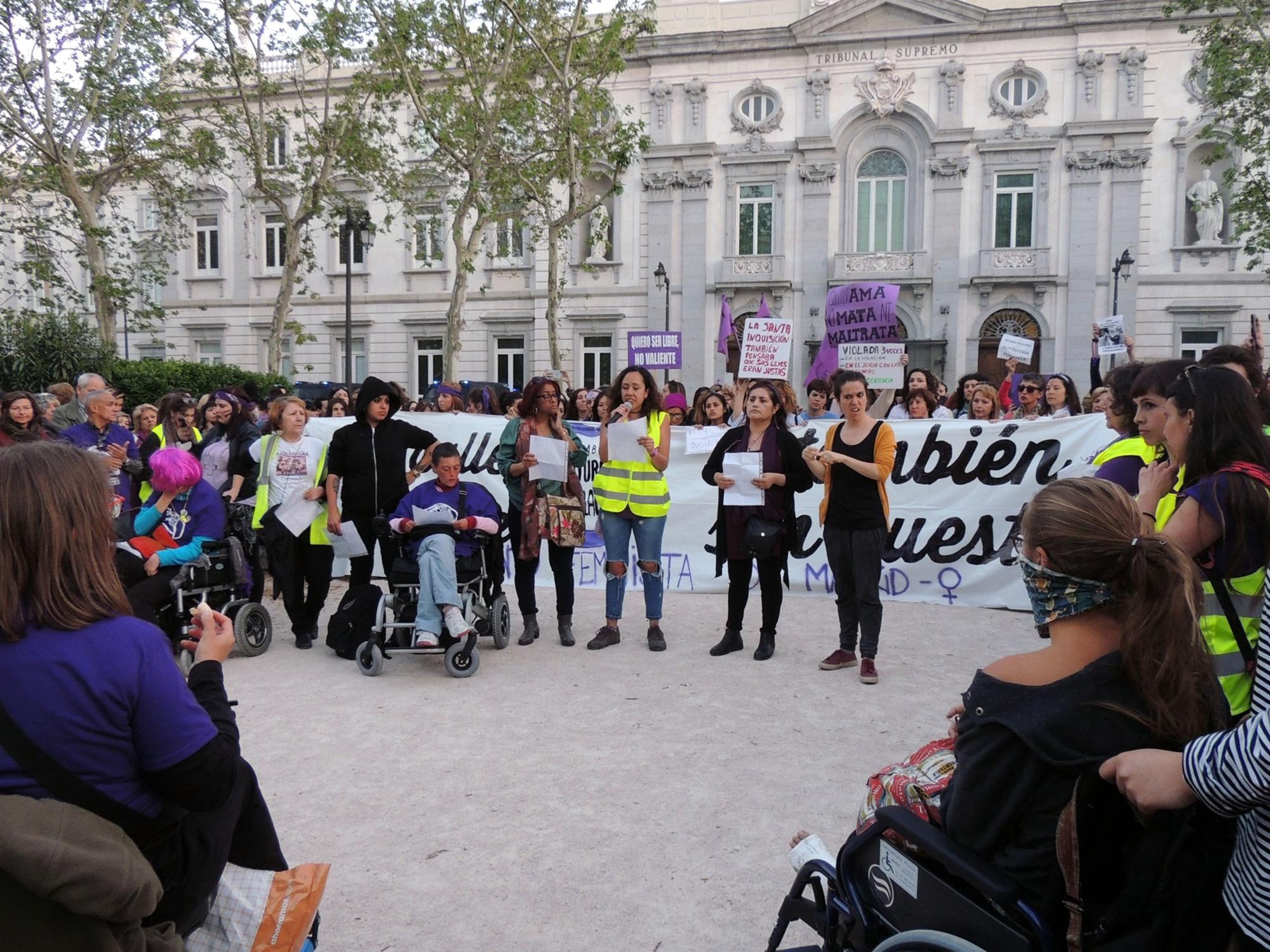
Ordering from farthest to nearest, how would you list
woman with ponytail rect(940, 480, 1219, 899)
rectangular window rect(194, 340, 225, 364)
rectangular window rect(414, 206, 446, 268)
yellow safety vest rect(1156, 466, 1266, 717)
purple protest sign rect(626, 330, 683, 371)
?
1. rectangular window rect(194, 340, 225, 364)
2. rectangular window rect(414, 206, 446, 268)
3. purple protest sign rect(626, 330, 683, 371)
4. yellow safety vest rect(1156, 466, 1266, 717)
5. woman with ponytail rect(940, 480, 1219, 899)

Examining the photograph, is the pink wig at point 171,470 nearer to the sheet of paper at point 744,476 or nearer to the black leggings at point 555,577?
the black leggings at point 555,577

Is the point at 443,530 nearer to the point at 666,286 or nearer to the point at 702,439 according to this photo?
the point at 702,439

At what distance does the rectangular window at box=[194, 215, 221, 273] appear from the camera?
3178 centimetres

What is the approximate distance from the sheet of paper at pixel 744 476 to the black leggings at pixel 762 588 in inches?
16.1

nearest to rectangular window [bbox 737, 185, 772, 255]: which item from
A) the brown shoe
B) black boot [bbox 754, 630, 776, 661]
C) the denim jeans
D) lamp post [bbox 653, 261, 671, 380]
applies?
lamp post [bbox 653, 261, 671, 380]

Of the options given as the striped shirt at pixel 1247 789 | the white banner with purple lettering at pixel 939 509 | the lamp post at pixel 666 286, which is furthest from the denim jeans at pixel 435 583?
the lamp post at pixel 666 286

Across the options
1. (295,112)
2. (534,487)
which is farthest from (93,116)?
(534,487)

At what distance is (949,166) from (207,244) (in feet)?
79.2

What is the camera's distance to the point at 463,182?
874 inches

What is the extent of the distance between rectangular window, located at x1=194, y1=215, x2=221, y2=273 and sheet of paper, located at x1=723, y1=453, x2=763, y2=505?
98.6ft

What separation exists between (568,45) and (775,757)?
14737 millimetres

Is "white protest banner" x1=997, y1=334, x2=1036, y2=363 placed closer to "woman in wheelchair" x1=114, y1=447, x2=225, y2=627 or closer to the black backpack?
the black backpack

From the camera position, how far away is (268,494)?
727cm

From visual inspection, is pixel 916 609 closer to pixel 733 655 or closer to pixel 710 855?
pixel 733 655
